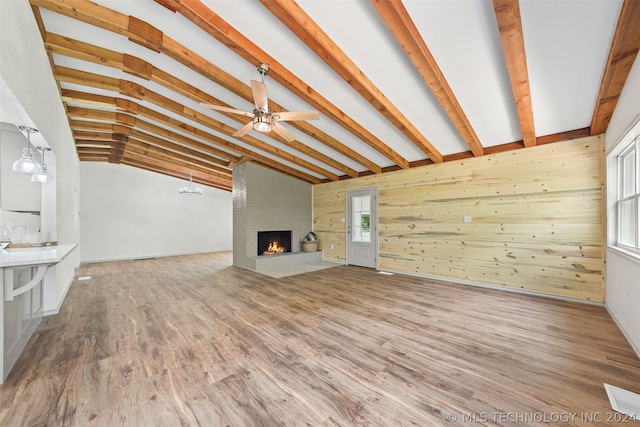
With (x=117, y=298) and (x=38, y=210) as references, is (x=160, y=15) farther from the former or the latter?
(x=117, y=298)

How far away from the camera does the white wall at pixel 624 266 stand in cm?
221

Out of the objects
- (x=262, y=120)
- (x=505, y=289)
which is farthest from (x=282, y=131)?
(x=505, y=289)

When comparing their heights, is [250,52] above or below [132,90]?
below

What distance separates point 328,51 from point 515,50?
1.63 metres

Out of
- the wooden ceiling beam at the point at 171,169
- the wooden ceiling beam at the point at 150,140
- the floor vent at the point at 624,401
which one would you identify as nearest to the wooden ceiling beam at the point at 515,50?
the floor vent at the point at 624,401

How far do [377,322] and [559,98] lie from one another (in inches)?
137

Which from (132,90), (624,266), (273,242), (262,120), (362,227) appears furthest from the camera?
(273,242)

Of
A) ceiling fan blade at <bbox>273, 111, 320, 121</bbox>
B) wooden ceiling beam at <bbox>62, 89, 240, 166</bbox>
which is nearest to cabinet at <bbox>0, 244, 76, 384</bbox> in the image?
ceiling fan blade at <bbox>273, 111, 320, 121</bbox>

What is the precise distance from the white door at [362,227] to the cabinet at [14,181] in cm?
579

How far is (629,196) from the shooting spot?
2.70 meters

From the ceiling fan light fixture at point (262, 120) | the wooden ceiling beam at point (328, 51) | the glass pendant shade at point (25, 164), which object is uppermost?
the wooden ceiling beam at point (328, 51)

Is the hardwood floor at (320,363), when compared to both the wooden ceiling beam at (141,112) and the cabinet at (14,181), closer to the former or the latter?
the cabinet at (14,181)

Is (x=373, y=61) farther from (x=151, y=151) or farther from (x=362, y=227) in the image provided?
(x=151, y=151)

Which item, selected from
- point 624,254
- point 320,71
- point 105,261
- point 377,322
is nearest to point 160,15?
point 320,71
